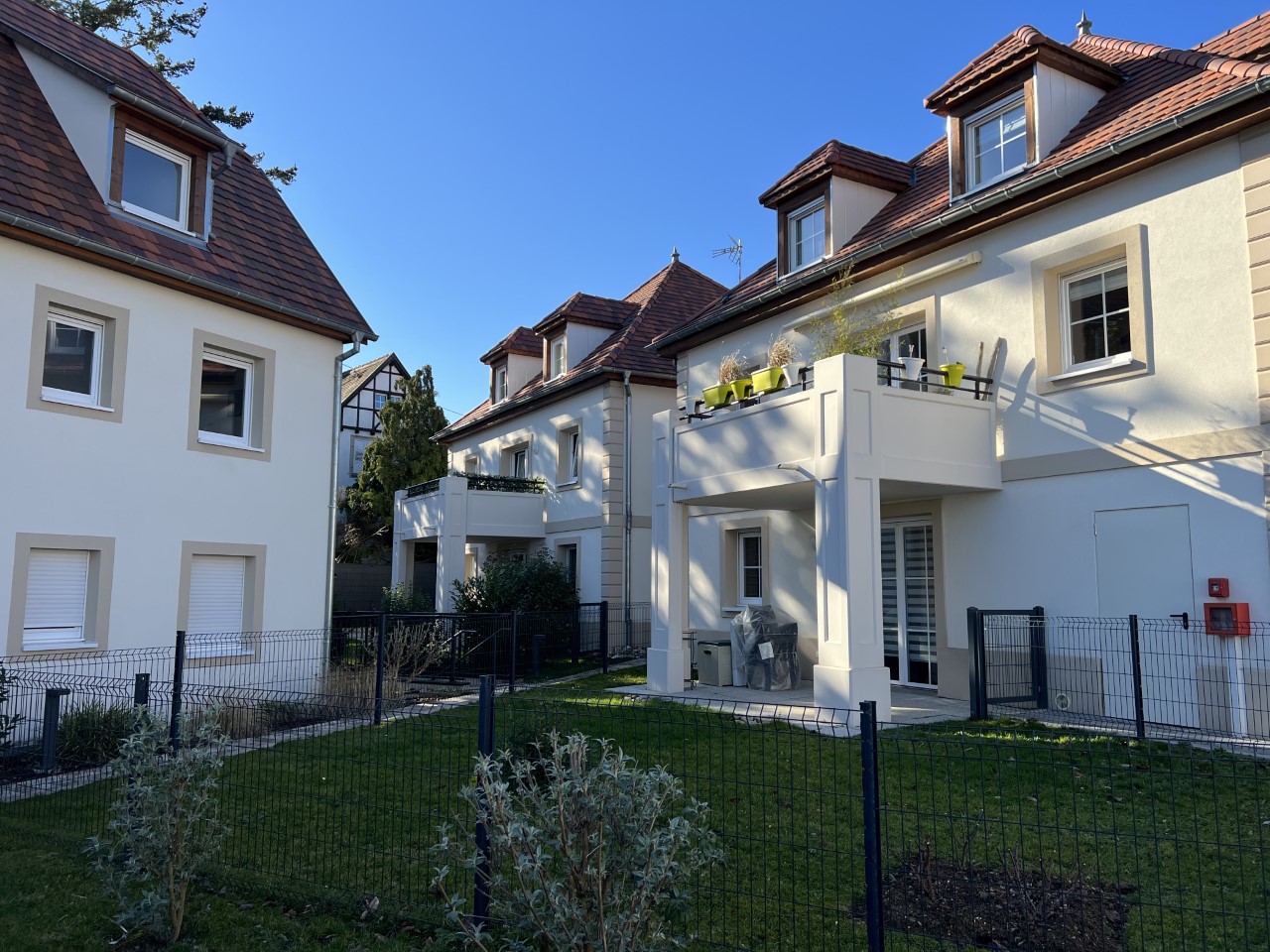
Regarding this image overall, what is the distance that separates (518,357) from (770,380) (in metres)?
15.2

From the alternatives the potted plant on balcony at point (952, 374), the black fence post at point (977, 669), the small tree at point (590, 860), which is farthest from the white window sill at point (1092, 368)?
the small tree at point (590, 860)

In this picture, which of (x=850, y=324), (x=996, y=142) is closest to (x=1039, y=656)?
(x=850, y=324)

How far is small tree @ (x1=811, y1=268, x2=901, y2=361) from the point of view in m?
12.1

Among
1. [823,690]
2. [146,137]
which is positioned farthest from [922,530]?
[146,137]

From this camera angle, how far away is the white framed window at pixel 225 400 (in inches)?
538

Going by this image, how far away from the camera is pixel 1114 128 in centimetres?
1110

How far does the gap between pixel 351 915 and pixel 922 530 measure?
32.8ft

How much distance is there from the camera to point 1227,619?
9273mm

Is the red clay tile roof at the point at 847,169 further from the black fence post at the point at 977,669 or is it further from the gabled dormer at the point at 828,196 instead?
the black fence post at the point at 977,669

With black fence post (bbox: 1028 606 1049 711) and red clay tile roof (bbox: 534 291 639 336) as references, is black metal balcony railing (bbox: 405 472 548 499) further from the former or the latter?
black fence post (bbox: 1028 606 1049 711)

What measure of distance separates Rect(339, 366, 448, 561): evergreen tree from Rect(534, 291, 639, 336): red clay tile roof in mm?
9277

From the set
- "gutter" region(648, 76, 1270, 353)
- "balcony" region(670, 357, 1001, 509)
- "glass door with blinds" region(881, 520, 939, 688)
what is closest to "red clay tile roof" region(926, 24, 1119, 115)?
"gutter" region(648, 76, 1270, 353)

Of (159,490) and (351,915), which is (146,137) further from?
(351,915)

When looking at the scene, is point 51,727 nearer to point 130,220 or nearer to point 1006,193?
point 130,220
